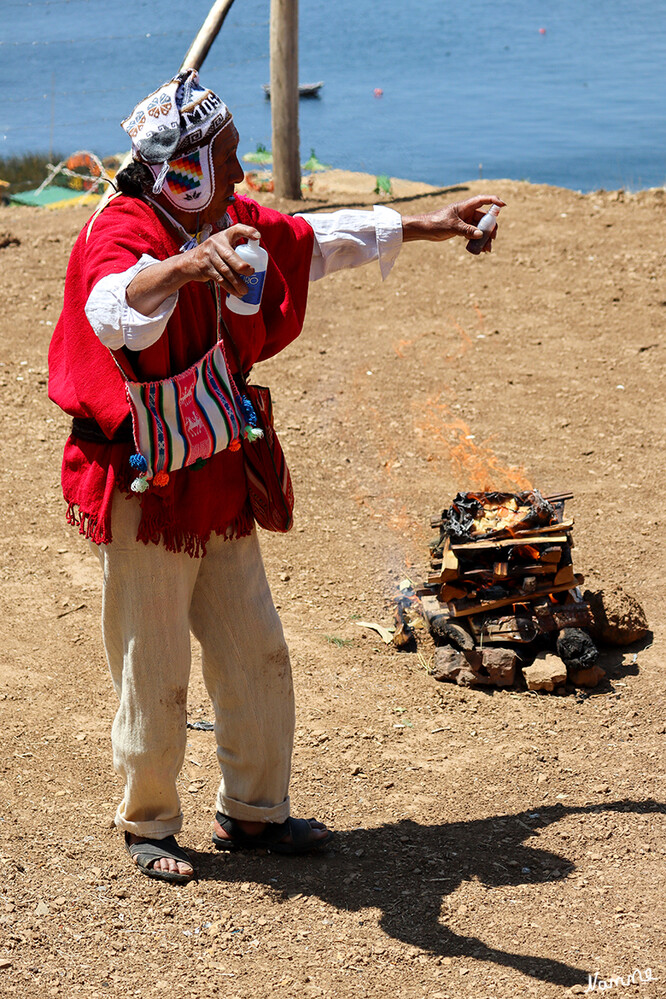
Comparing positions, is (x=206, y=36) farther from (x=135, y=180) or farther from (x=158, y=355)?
(x=158, y=355)

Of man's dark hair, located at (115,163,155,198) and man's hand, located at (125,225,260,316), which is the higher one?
man's dark hair, located at (115,163,155,198)

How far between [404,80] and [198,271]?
18.2 meters

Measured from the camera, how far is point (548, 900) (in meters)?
2.91

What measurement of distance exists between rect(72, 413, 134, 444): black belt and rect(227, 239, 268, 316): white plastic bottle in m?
0.37

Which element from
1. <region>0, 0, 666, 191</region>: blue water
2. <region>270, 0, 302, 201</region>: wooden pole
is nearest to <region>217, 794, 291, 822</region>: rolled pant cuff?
<region>270, 0, 302, 201</region>: wooden pole

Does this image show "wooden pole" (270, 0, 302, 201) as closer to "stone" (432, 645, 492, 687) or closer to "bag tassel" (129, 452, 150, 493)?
"stone" (432, 645, 492, 687)

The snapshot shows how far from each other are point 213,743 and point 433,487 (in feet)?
→ 6.88

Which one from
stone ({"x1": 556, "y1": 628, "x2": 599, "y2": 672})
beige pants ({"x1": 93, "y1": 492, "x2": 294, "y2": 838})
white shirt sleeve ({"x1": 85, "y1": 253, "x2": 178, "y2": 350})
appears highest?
white shirt sleeve ({"x1": 85, "y1": 253, "x2": 178, "y2": 350})

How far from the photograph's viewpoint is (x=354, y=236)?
A: 295 cm

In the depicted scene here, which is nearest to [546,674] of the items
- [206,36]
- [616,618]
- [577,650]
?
[577,650]

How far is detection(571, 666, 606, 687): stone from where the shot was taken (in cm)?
401

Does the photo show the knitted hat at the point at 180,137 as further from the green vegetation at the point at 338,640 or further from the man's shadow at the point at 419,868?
the green vegetation at the point at 338,640

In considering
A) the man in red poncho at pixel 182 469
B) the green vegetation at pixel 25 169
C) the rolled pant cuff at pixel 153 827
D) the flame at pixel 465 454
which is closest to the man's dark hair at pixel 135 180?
the man in red poncho at pixel 182 469

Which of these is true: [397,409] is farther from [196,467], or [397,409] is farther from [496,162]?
[496,162]
